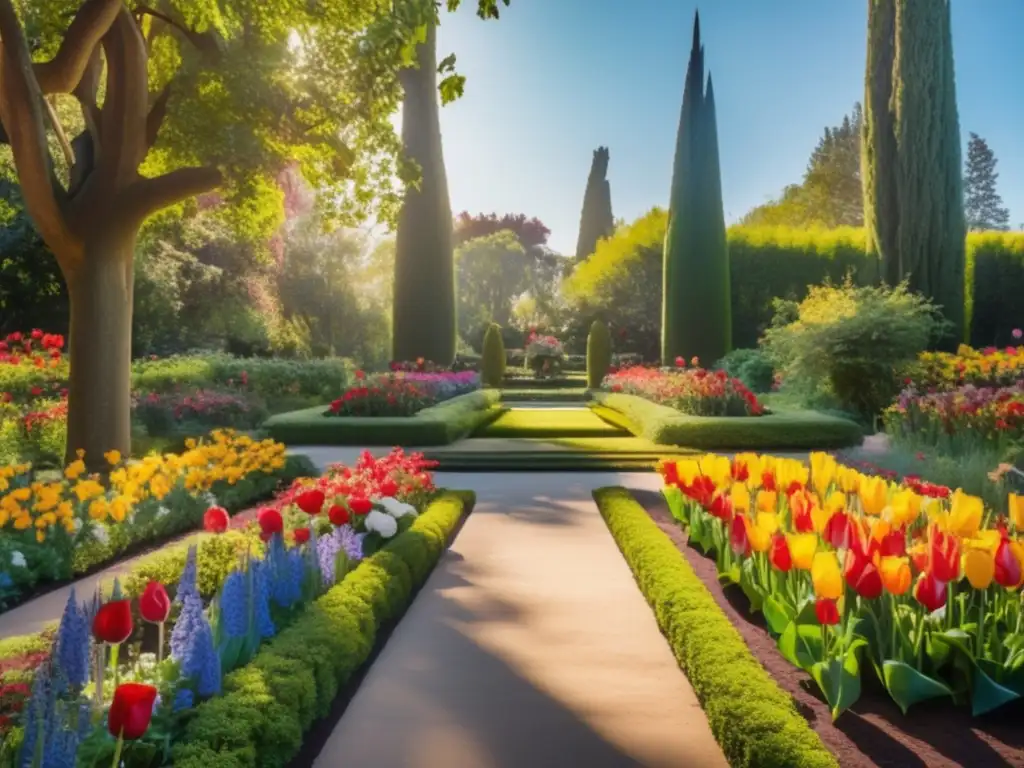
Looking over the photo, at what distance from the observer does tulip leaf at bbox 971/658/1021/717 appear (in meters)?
2.78

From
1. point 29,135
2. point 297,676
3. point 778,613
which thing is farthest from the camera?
point 29,135

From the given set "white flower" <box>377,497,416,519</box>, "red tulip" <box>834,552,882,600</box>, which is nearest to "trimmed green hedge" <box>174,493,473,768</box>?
"white flower" <box>377,497,416,519</box>

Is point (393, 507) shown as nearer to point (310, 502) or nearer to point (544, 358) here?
point (310, 502)

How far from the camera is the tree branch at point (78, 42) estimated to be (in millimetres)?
7941

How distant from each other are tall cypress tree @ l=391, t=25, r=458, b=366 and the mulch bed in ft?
68.8

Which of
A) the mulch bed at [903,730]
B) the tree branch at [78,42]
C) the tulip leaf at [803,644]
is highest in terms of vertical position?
the tree branch at [78,42]

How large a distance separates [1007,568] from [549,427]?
11.7 meters

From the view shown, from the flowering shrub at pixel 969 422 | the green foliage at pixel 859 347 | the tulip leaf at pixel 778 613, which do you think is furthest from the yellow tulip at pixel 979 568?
the green foliage at pixel 859 347

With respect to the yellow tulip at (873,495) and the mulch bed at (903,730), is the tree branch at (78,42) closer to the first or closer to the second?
the yellow tulip at (873,495)

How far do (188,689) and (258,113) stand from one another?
27.6 feet

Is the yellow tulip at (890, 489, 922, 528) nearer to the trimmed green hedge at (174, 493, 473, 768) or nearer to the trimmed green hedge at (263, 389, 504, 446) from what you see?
the trimmed green hedge at (174, 493, 473, 768)

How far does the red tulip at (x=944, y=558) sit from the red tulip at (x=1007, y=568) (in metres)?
0.14

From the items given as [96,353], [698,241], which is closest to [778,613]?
[96,353]

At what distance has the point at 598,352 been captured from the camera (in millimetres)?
24828
